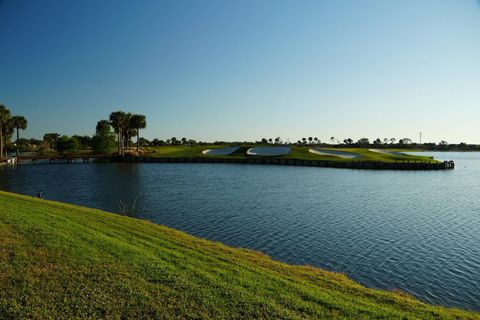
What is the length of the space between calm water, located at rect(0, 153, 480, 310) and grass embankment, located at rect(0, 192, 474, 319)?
5.27 meters

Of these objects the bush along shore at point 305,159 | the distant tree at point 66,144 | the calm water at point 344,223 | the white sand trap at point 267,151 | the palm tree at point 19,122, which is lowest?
the calm water at point 344,223

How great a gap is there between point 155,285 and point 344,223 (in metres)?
22.6

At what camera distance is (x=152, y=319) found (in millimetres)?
9023

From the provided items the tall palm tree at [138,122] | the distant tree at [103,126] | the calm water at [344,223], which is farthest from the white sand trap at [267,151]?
the calm water at [344,223]

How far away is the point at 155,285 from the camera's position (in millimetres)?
10992

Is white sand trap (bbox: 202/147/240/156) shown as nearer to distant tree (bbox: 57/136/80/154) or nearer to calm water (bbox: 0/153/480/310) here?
distant tree (bbox: 57/136/80/154)

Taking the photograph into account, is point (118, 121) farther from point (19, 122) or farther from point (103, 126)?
point (19, 122)

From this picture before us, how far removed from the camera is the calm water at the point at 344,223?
18766 mm

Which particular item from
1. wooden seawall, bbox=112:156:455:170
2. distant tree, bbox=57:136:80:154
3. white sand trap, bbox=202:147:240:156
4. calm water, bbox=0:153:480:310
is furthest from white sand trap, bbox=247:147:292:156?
distant tree, bbox=57:136:80:154

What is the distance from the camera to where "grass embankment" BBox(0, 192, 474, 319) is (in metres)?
9.45

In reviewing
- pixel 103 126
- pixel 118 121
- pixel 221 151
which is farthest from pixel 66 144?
pixel 221 151

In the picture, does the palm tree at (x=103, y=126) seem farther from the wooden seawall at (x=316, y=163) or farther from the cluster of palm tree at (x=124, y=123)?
the wooden seawall at (x=316, y=163)

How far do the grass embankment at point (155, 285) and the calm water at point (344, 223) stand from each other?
527cm

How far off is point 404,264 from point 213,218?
54.5 ft
